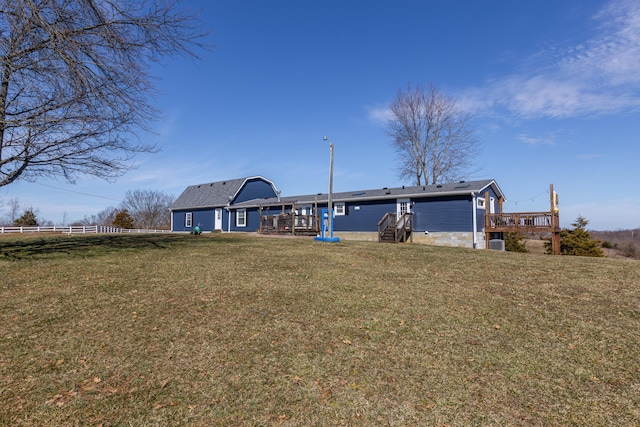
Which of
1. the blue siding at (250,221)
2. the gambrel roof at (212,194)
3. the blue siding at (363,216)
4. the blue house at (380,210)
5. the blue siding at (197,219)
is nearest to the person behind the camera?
the blue house at (380,210)

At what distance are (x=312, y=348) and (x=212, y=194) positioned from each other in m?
33.9

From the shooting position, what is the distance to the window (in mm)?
32625

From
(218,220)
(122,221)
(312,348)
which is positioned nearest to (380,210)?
(218,220)

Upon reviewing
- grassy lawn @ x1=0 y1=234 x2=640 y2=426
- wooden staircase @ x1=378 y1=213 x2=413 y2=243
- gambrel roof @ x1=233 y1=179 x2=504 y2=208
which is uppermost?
gambrel roof @ x1=233 y1=179 x2=504 y2=208

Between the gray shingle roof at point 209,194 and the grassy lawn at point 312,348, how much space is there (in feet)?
85.4

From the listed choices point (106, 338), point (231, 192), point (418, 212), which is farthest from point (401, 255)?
point (231, 192)

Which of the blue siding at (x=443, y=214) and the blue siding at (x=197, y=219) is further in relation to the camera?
the blue siding at (x=197, y=219)

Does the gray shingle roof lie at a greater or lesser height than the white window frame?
greater

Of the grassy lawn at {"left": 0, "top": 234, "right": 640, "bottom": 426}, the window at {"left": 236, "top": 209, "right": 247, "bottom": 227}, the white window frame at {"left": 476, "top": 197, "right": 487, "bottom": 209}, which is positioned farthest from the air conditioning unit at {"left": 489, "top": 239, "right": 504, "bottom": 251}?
the window at {"left": 236, "top": 209, "right": 247, "bottom": 227}

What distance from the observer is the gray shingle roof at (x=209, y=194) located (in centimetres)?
3431

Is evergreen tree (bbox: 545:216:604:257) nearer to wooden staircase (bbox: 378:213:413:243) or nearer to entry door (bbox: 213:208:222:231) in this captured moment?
wooden staircase (bbox: 378:213:413:243)

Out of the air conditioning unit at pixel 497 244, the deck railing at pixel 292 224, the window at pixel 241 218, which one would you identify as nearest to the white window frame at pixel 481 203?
the air conditioning unit at pixel 497 244

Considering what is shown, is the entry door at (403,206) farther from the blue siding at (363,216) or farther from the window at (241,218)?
the window at (241,218)

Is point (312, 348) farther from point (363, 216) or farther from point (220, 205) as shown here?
point (220, 205)
